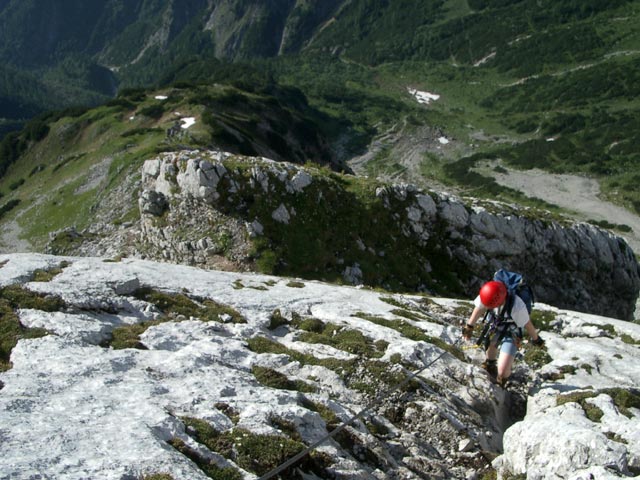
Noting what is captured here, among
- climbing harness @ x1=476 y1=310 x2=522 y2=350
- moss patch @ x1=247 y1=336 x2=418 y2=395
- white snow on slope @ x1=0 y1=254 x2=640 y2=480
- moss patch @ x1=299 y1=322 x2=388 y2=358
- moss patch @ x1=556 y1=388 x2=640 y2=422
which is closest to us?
white snow on slope @ x1=0 y1=254 x2=640 y2=480

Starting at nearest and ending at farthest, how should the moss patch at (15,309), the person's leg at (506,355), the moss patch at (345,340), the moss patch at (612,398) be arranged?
the moss patch at (15,309)
the moss patch at (612,398)
the person's leg at (506,355)
the moss patch at (345,340)

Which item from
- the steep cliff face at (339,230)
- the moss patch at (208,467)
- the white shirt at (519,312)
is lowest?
the steep cliff face at (339,230)

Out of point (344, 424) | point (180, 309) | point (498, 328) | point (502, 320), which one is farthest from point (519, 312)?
point (180, 309)

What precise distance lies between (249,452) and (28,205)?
278 feet

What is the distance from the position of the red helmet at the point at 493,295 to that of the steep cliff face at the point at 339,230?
20.0 metres

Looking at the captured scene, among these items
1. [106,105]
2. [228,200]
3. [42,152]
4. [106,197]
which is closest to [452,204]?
[228,200]

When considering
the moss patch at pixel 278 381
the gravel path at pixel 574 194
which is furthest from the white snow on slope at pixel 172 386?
the gravel path at pixel 574 194

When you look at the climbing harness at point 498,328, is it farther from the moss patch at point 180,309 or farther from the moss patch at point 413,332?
the moss patch at point 180,309

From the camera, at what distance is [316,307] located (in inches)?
848

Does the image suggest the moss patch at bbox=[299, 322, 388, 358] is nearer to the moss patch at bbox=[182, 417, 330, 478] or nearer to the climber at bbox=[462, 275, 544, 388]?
the climber at bbox=[462, 275, 544, 388]

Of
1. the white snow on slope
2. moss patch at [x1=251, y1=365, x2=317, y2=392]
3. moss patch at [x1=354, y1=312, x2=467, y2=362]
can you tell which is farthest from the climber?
moss patch at [x1=251, y1=365, x2=317, y2=392]

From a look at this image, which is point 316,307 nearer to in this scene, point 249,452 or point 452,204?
point 249,452

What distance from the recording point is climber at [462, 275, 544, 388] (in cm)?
1483

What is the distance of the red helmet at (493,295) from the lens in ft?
48.4
